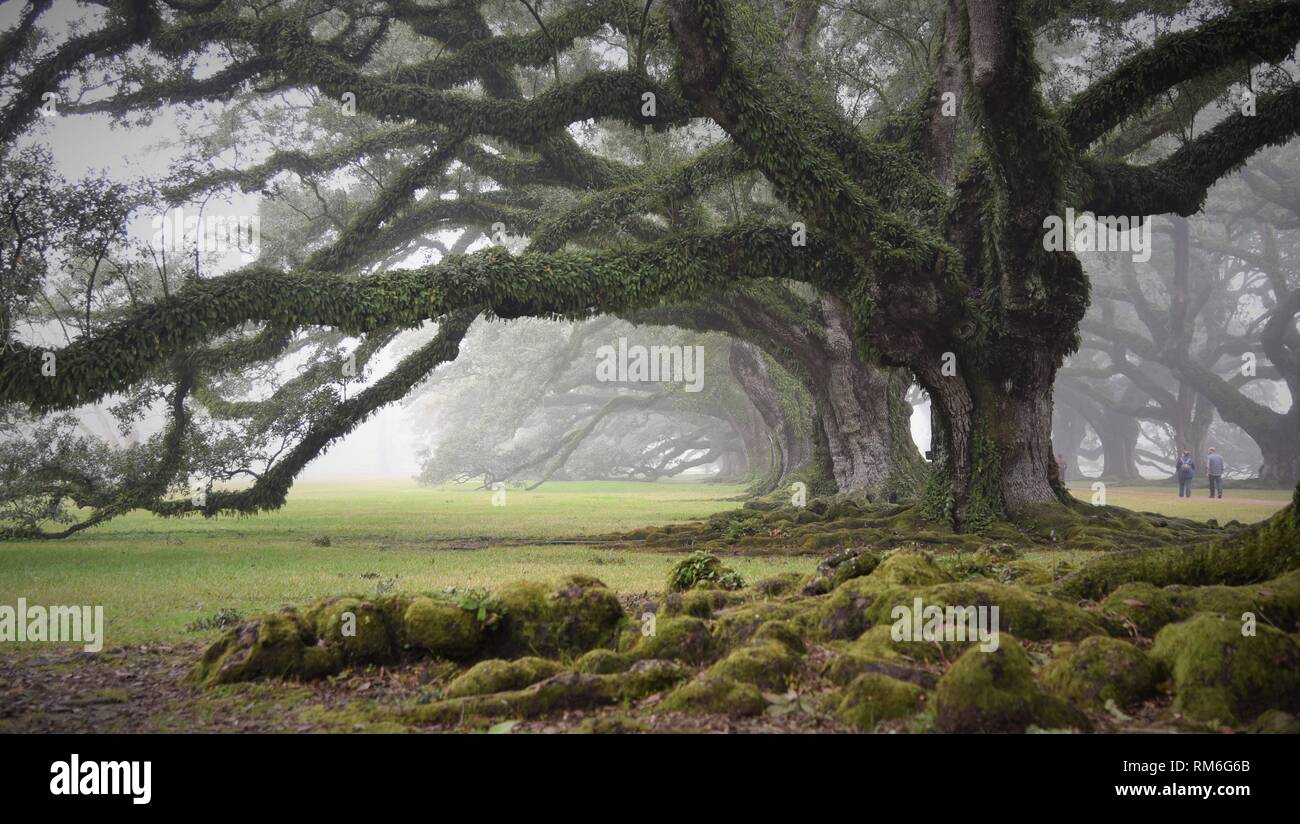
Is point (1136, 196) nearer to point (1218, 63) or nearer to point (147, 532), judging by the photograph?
point (1218, 63)

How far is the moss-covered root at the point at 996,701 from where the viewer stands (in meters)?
4.02

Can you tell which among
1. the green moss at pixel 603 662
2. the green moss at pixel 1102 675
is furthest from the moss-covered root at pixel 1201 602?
the green moss at pixel 603 662

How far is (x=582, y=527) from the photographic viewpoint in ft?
58.9

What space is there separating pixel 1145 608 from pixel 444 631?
4.61 metres

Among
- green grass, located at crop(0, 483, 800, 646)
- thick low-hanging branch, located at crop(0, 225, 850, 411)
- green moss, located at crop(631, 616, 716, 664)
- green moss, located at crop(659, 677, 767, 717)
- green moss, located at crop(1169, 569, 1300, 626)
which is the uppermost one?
thick low-hanging branch, located at crop(0, 225, 850, 411)

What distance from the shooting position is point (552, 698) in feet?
15.4

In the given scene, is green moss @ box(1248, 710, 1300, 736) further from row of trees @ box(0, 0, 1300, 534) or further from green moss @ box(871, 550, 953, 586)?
row of trees @ box(0, 0, 1300, 534)

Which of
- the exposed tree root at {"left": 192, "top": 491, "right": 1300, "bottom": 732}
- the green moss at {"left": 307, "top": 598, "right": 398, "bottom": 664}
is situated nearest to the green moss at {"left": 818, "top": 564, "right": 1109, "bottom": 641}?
the exposed tree root at {"left": 192, "top": 491, "right": 1300, "bottom": 732}

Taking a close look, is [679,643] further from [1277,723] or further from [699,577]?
[1277,723]

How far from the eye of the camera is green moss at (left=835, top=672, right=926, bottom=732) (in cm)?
425

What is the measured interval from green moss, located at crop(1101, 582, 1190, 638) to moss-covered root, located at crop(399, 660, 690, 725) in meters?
2.95

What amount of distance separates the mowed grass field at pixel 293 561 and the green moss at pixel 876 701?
2642mm

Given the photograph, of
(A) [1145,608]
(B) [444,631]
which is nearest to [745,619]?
(B) [444,631]
